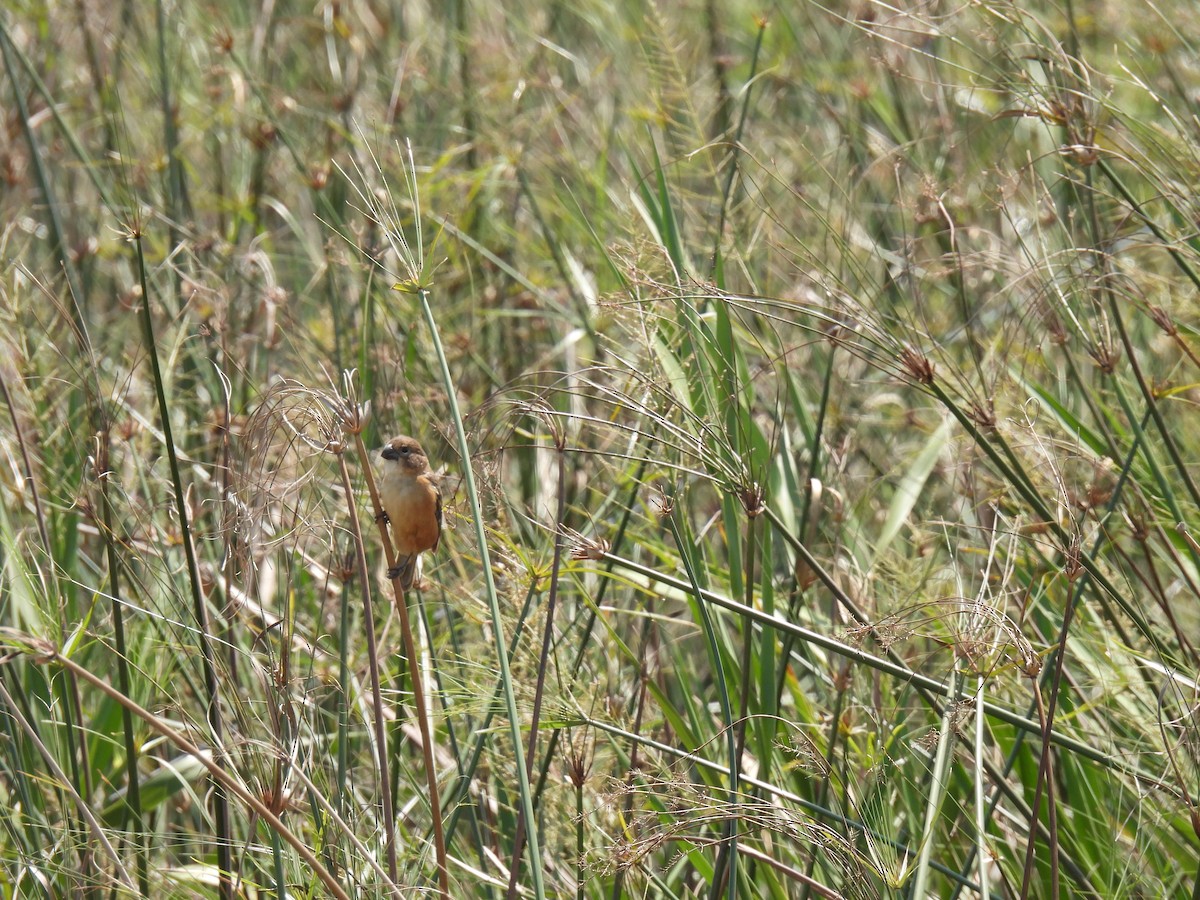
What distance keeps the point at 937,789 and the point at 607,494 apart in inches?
61.1

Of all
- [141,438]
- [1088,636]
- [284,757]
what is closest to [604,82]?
[141,438]

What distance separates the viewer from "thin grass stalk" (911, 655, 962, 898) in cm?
153

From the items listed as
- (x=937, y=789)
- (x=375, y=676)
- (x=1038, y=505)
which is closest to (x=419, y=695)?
(x=375, y=676)

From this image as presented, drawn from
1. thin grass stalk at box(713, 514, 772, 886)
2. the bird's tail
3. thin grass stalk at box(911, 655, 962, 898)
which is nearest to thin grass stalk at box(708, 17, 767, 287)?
thin grass stalk at box(713, 514, 772, 886)

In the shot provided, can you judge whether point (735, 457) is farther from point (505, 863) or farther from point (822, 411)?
point (505, 863)

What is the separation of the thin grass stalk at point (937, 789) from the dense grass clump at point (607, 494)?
0.04 ft

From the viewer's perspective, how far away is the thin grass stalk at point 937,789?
1534 millimetres

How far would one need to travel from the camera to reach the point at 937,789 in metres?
1.63

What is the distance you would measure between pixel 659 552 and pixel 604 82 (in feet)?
9.91

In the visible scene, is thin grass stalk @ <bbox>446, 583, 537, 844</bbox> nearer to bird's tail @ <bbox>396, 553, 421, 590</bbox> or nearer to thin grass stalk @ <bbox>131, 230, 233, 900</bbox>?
bird's tail @ <bbox>396, 553, 421, 590</bbox>

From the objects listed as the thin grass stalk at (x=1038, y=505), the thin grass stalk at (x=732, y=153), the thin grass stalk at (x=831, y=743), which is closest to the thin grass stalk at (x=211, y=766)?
the thin grass stalk at (x=831, y=743)

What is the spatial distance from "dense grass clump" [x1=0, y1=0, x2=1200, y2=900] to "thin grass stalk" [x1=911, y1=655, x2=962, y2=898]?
1cm

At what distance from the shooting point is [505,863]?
103 inches

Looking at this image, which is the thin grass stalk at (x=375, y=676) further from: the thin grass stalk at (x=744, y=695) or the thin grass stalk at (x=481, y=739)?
the thin grass stalk at (x=744, y=695)
